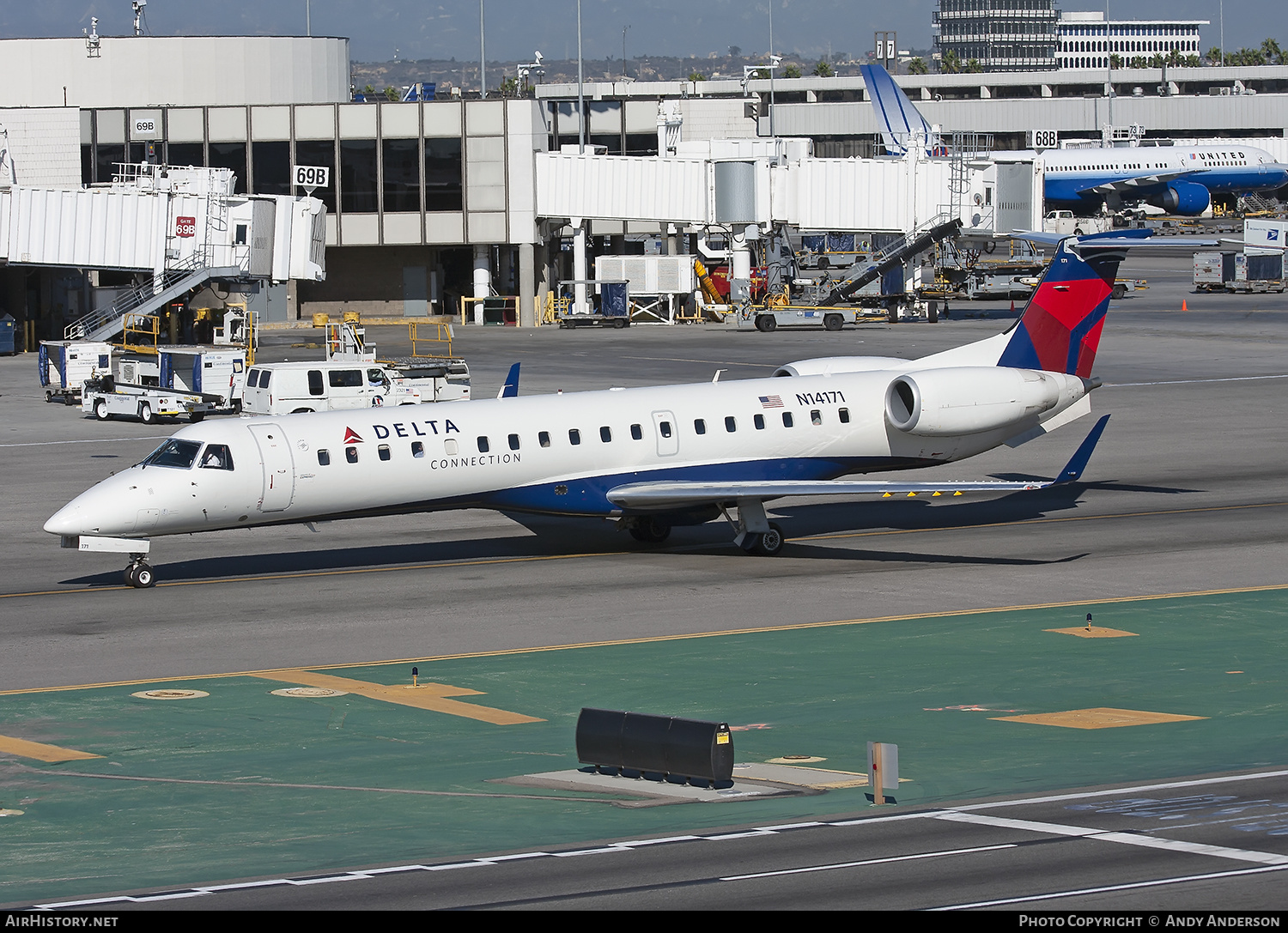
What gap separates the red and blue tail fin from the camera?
120 feet

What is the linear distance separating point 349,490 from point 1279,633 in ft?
51.3

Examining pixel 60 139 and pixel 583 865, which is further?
pixel 60 139

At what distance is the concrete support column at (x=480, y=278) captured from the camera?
93.4 meters

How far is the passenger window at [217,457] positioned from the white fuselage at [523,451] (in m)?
0.06

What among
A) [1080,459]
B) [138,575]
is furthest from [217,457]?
[1080,459]

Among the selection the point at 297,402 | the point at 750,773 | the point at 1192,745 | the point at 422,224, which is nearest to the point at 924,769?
the point at 750,773

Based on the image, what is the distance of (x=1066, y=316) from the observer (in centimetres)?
3678

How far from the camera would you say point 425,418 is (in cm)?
3142

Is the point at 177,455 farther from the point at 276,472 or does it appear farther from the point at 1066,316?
the point at 1066,316

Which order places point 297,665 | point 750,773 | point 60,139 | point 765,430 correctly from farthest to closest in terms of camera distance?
point 60,139
point 765,430
point 297,665
point 750,773

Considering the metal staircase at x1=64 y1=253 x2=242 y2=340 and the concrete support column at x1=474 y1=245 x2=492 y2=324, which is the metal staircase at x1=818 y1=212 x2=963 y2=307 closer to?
the concrete support column at x1=474 y1=245 x2=492 y2=324

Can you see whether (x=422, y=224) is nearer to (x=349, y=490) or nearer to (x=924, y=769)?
(x=349, y=490)

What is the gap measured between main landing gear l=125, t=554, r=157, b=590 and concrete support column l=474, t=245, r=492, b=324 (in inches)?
2499

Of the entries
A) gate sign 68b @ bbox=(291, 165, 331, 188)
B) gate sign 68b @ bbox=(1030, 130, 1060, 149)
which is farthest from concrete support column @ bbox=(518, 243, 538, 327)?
gate sign 68b @ bbox=(1030, 130, 1060, 149)
